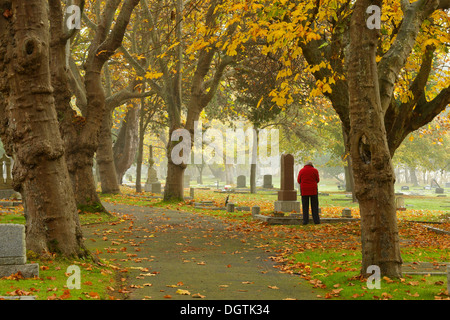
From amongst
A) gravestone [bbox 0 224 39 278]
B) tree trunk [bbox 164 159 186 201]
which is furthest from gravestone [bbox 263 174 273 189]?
gravestone [bbox 0 224 39 278]

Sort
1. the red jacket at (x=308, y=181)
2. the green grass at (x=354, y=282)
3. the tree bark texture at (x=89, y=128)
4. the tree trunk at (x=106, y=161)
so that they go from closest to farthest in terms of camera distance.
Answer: the green grass at (x=354, y=282), the tree bark texture at (x=89, y=128), the red jacket at (x=308, y=181), the tree trunk at (x=106, y=161)

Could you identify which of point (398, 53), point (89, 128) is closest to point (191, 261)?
point (398, 53)

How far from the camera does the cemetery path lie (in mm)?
7469

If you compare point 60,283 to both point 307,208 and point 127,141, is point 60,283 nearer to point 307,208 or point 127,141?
point 307,208

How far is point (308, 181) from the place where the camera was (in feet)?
53.1

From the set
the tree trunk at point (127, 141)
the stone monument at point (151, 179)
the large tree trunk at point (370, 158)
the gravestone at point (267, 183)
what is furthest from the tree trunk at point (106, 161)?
the gravestone at point (267, 183)

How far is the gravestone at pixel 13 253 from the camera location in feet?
22.8

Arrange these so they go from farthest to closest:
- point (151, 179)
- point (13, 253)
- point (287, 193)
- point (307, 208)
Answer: point (151, 179), point (287, 193), point (307, 208), point (13, 253)

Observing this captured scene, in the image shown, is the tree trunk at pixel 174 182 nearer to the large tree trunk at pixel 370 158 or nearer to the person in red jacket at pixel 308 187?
the person in red jacket at pixel 308 187

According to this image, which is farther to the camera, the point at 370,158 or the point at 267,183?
the point at 267,183

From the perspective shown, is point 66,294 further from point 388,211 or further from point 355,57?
point 355,57

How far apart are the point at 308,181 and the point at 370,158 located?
8.39 meters

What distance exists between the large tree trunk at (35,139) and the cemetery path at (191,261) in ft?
5.15
